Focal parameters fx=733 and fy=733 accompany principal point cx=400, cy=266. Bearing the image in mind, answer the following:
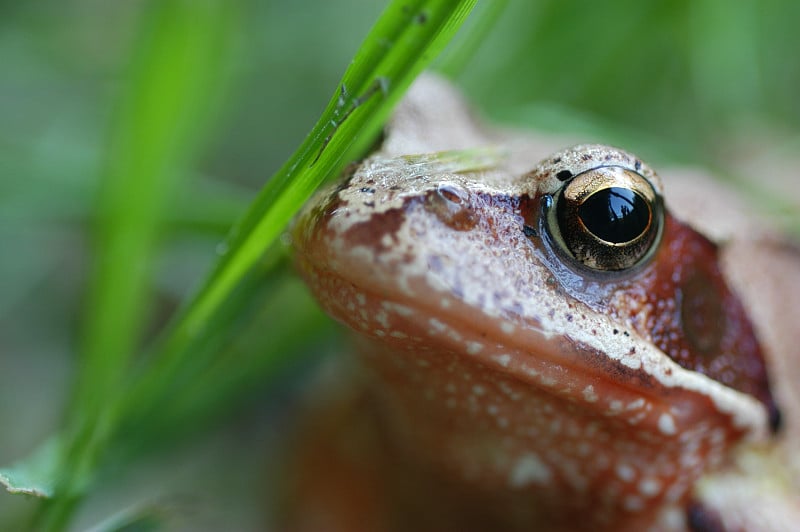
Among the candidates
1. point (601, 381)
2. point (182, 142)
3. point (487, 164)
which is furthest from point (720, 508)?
point (182, 142)

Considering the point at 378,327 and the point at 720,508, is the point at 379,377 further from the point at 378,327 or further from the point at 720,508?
the point at 720,508

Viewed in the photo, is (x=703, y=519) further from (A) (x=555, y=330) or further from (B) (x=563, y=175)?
(B) (x=563, y=175)

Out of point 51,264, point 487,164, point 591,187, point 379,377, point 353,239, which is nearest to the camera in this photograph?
point 353,239

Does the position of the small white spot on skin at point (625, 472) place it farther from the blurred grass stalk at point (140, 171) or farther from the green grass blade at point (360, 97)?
the blurred grass stalk at point (140, 171)

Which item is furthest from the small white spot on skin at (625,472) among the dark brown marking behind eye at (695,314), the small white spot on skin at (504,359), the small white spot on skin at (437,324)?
the small white spot on skin at (437,324)

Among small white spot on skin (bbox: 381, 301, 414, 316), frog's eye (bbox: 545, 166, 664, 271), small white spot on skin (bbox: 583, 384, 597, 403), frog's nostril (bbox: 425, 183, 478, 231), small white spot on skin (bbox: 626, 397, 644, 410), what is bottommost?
small white spot on skin (bbox: 381, 301, 414, 316)

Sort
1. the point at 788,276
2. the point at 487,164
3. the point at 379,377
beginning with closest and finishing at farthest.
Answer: the point at 487,164 < the point at 379,377 < the point at 788,276

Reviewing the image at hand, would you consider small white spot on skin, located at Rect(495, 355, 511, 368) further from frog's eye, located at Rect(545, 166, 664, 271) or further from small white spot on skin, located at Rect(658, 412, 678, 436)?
small white spot on skin, located at Rect(658, 412, 678, 436)

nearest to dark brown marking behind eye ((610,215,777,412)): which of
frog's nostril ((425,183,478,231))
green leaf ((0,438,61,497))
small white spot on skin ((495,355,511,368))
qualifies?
small white spot on skin ((495,355,511,368))

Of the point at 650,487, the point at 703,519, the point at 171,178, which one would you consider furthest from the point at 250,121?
the point at 703,519
